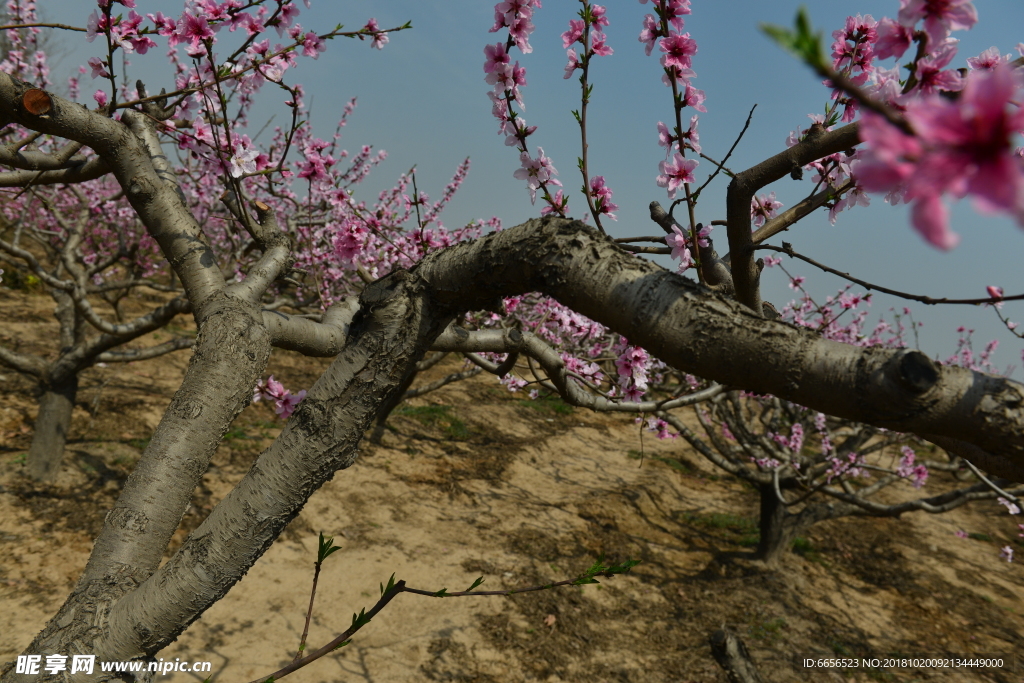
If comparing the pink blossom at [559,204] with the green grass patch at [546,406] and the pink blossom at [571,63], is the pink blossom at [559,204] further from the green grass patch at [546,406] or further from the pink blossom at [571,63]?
the green grass patch at [546,406]

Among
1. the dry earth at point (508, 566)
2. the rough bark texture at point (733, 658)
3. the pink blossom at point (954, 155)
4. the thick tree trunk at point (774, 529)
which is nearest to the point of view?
the pink blossom at point (954, 155)

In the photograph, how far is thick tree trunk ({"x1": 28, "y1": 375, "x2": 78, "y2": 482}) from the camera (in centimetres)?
486

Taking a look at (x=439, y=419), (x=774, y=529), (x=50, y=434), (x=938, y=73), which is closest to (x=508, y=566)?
(x=774, y=529)

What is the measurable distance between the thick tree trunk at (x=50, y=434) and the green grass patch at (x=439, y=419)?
4919 millimetres

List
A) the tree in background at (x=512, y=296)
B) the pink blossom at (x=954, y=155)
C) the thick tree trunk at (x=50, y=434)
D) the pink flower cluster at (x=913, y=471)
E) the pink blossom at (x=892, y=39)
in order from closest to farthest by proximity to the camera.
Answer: the pink blossom at (x=954, y=155)
the tree in background at (x=512, y=296)
the pink blossom at (x=892, y=39)
the thick tree trunk at (x=50, y=434)
the pink flower cluster at (x=913, y=471)

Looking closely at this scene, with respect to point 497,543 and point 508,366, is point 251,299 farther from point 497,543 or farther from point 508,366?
point 497,543

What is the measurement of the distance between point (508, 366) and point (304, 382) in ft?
26.3

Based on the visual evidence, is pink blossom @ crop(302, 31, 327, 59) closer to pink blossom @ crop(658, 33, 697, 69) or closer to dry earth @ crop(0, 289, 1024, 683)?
pink blossom @ crop(658, 33, 697, 69)

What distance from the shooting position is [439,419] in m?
9.46

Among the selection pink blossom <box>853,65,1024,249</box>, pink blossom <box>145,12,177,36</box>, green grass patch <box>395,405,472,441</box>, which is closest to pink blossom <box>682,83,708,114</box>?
pink blossom <box>853,65,1024,249</box>

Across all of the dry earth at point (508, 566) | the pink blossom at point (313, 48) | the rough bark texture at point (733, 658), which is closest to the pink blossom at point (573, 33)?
the pink blossom at point (313, 48)

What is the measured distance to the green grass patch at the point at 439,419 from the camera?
904cm

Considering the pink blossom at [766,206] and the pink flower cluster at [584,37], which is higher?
the pink flower cluster at [584,37]

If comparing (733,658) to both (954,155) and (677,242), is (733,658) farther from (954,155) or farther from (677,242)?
(954,155)
